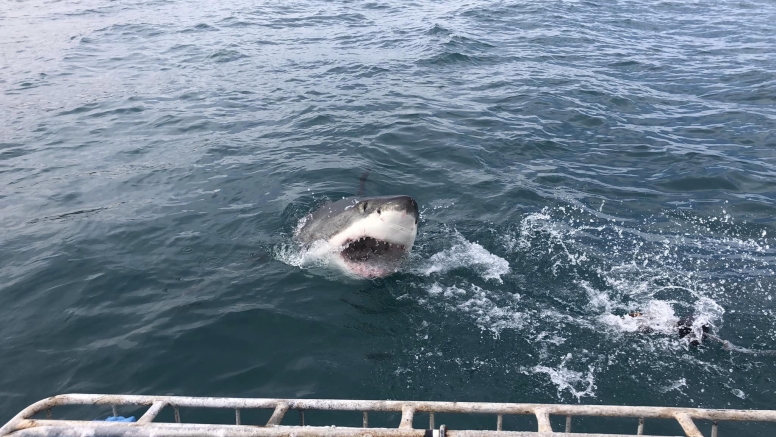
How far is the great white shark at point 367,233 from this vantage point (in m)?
5.30

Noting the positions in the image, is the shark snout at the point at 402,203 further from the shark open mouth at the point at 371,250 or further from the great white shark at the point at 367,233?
the shark open mouth at the point at 371,250

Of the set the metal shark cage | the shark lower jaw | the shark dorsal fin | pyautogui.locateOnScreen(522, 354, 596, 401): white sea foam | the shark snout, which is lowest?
the shark dorsal fin

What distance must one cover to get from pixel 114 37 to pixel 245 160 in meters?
13.6

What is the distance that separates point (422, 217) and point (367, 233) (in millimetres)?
2373

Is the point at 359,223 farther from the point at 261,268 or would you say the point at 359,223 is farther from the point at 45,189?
the point at 45,189

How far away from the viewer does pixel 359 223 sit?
5.50 meters

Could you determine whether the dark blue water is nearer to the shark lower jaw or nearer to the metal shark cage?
the shark lower jaw

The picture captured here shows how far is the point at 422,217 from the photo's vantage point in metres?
7.76

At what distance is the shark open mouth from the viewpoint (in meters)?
5.65

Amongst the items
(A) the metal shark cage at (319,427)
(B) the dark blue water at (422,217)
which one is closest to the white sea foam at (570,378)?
(B) the dark blue water at (422,217)

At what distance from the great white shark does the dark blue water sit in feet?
1.03

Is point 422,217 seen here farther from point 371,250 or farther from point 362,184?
point 371,250

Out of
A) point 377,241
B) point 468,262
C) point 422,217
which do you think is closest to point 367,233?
point 377,241

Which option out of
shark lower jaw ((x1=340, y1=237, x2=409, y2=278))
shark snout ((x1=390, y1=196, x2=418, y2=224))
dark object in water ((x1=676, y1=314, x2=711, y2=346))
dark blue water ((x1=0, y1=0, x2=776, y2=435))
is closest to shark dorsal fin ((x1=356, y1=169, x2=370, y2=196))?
dark blue water ((x1=0, y1=0, x2=776, y2=435))
